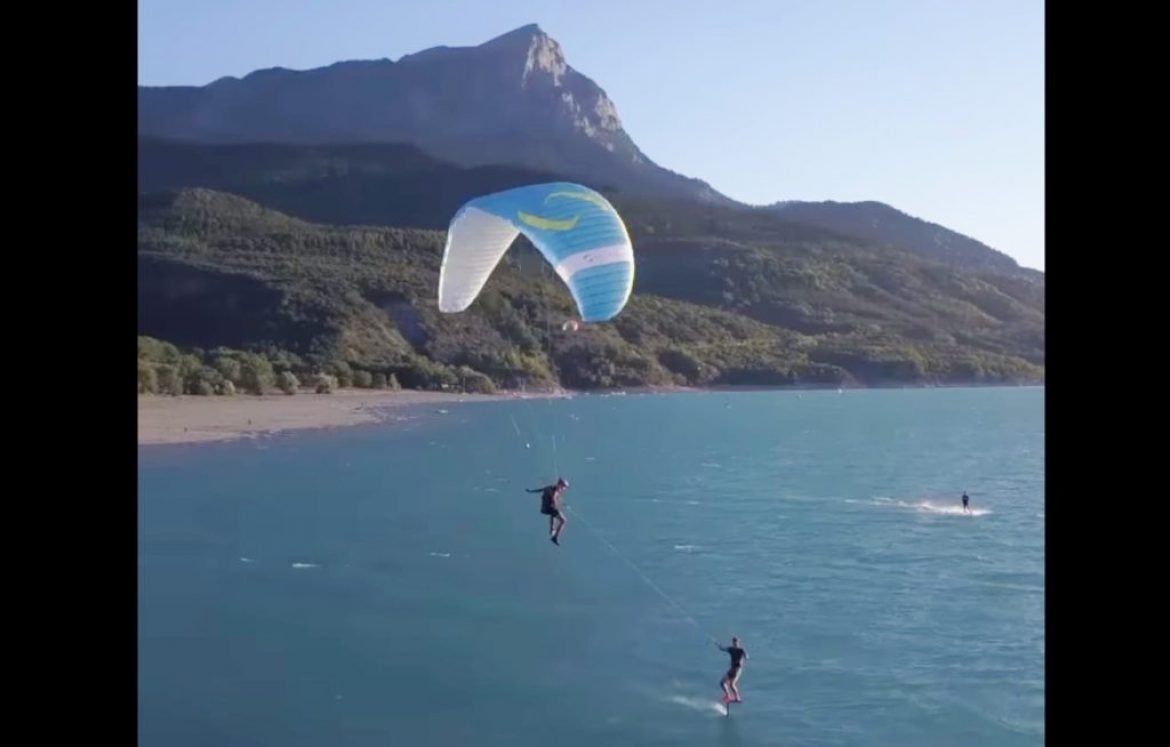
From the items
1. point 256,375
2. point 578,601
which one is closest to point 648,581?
point 578,601

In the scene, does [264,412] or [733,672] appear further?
[264,412]

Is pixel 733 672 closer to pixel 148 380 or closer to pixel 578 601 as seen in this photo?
pixel 578 601

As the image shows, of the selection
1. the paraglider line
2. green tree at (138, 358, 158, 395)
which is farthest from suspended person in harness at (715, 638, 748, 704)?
green tree at (138, 358, 158, 395)

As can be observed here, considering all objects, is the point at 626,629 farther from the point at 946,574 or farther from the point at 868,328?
the point at 868,328

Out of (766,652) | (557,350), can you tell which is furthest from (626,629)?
(557,350)

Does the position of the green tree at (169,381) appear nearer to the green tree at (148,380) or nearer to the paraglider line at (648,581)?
the green tree at (148,380)

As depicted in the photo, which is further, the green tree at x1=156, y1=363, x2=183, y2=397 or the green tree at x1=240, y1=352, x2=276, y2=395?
Result: the green tree at x1=240, y1=352, x2=276, y2=395

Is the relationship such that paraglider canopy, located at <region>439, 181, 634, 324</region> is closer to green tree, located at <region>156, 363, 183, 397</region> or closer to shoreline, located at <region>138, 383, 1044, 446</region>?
shoreline, located at <region>138, 383, 1044, 446</region>
